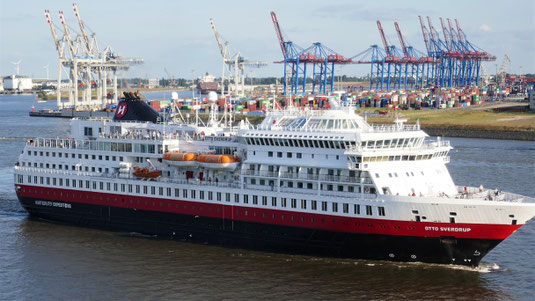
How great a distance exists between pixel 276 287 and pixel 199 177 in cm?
794

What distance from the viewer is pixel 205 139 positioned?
107 feet

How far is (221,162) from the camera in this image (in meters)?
30.0

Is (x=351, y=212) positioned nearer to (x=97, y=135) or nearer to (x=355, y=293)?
(x=355, y=293)

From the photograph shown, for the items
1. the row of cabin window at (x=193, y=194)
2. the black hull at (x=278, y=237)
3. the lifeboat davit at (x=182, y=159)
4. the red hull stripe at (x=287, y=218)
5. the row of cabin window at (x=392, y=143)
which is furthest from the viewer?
the lifeboat davit at (x=182, y=159)

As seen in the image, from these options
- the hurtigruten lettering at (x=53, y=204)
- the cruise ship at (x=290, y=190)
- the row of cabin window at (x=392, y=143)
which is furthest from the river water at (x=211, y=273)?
the row of cabin window at (x=392, y=143)

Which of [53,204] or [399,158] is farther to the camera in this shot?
[53,204]

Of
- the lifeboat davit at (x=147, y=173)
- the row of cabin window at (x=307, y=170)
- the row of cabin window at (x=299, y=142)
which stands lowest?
the lifeboat davit at (x=147, y=173)

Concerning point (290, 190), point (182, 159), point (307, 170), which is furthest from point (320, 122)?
point (182, 159)

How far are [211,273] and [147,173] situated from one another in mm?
7153

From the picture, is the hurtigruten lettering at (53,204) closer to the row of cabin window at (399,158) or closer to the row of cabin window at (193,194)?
the row of cabin window at (193,194)

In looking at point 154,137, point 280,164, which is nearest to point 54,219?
point 154,137

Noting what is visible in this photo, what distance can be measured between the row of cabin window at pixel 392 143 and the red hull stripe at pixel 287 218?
2.97 meters

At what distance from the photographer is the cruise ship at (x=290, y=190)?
26266mm

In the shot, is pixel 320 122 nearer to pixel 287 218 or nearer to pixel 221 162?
pixel 287 218
